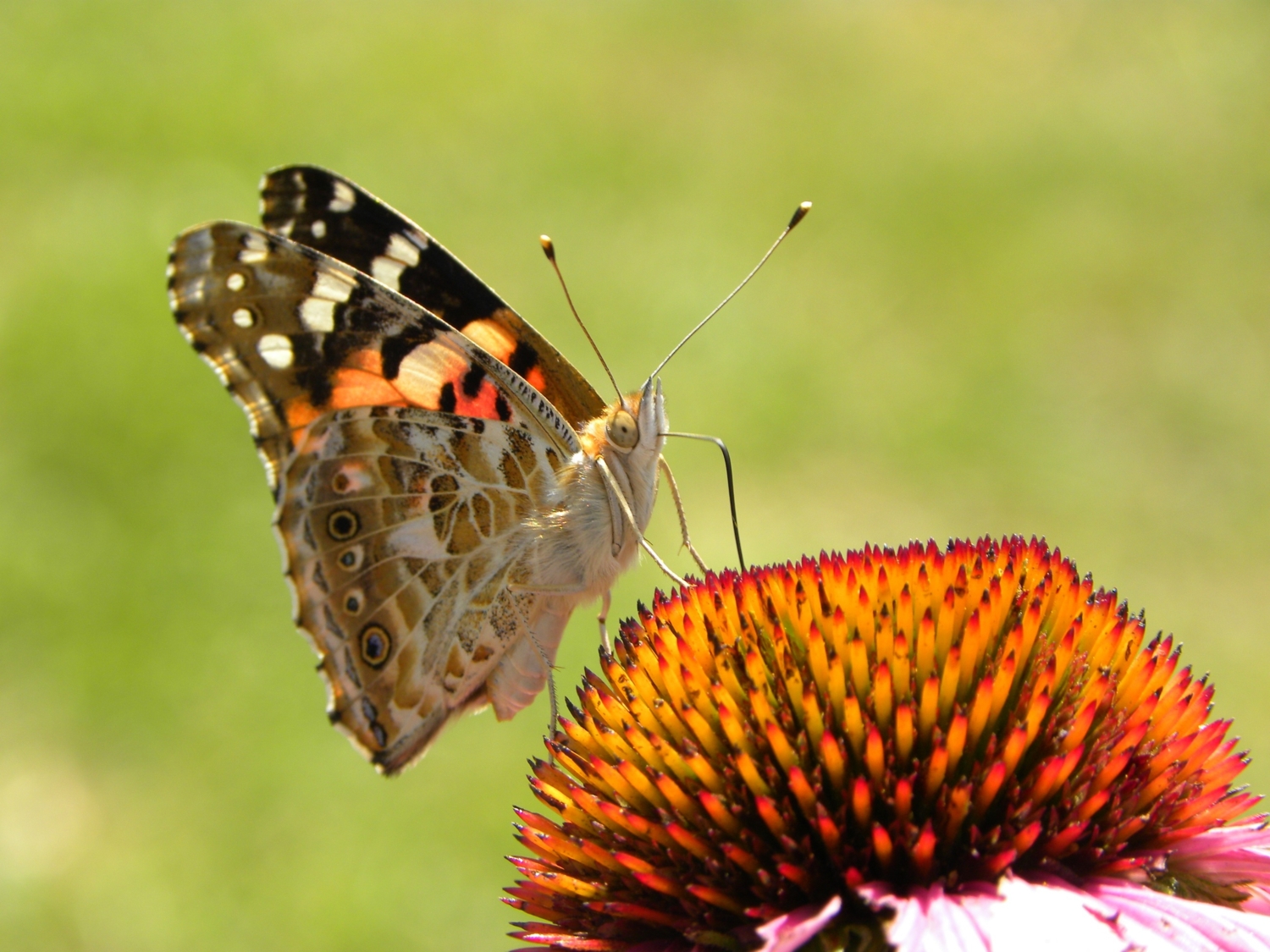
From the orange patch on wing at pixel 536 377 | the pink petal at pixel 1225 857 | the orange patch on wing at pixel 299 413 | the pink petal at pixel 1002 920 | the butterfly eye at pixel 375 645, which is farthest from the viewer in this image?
the orange patch on wing at pixel 536 377

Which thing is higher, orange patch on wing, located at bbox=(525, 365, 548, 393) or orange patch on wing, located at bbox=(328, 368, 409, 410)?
orange patch on wing, located at bbox=(525, 365, 548, 393)

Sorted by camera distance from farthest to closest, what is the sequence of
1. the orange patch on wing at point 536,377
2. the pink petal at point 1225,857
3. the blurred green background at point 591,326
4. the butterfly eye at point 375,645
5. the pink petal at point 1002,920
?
the blurred green background at point 591,326
the orange patch on wing at point 536,377
the butterfly eye at point 375,645
the pink petal at point 1225,857
the pink petal at point 1002,920

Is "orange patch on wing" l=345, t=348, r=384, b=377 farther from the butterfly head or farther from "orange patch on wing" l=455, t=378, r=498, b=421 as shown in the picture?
the butterfly head

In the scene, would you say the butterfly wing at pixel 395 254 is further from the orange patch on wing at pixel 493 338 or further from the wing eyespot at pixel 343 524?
the wing eyespot at pixel 343 524

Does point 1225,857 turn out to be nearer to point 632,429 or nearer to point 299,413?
point 632,429

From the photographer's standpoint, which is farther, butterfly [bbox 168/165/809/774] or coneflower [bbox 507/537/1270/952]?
butterfly [bbox 168/165/809/774]

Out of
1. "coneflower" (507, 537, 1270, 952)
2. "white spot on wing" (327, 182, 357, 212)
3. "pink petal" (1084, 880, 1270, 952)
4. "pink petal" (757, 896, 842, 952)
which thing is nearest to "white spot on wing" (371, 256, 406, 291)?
"white spot on wing" (327, 182, 357, 212)

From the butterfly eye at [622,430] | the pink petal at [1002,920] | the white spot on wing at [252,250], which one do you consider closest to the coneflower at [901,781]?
the pink petal at [1002,920]
